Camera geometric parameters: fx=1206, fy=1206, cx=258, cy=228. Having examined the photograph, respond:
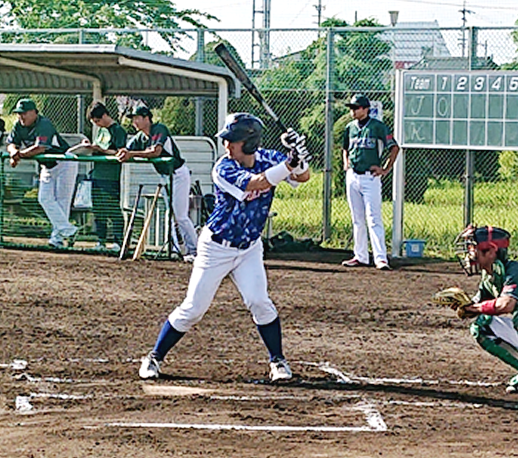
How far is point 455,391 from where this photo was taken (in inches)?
293

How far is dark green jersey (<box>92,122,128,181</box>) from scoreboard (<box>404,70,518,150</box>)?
144 inches

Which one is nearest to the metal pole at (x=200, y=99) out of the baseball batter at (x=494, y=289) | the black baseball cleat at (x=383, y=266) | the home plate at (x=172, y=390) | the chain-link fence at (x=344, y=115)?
the chain-link fence at (x=344, y=115)

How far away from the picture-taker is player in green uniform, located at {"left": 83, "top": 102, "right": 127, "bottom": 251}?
1489 centimetres

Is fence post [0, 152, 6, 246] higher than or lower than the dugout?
lower

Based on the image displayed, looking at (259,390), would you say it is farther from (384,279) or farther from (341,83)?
(341,83)

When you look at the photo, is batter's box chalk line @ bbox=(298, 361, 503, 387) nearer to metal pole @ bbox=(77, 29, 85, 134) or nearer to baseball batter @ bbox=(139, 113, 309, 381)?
baseball batter @ bbox=(139, 113, 309, 381)

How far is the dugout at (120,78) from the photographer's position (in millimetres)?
14891

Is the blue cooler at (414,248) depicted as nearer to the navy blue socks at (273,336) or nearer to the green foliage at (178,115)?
the green foliage at (178,115)

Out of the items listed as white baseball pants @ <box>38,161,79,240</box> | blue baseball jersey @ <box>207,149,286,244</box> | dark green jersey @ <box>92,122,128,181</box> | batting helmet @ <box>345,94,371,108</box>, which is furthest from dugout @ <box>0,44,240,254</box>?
blue baseball jersey @ <box>207,149,286,244</box>

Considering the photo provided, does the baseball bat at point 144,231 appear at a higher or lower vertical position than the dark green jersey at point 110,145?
lower

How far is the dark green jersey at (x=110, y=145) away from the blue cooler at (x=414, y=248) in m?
3.87

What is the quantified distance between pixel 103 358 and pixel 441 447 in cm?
315

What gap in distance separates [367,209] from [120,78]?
5761 mm

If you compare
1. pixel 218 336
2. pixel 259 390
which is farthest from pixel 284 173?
pixel 218 336
